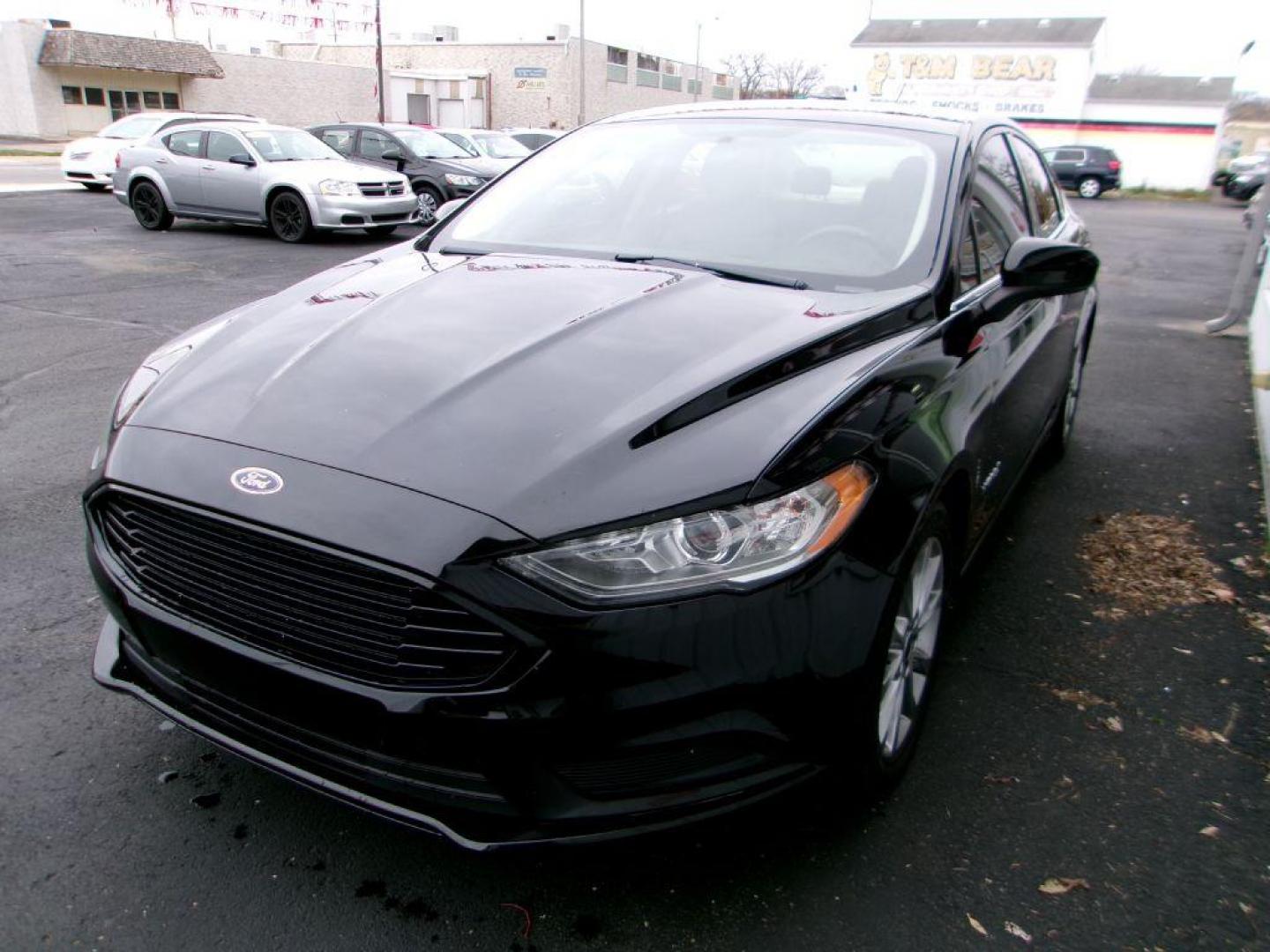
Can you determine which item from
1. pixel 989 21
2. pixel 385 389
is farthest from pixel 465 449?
pixel 989 21

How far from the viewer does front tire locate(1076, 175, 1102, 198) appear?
35.9 m

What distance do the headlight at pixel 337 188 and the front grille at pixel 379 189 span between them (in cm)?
11

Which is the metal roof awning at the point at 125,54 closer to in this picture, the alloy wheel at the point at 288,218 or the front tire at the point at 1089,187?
the alloy wheel at the point at 288,218

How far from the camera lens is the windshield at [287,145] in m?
13.8

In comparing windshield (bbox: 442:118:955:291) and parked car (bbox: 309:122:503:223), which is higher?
windshield (bbox: 442:118:955:291)

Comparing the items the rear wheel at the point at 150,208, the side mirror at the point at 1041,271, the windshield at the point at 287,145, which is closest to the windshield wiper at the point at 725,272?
the side mirror at the point at 1041,271

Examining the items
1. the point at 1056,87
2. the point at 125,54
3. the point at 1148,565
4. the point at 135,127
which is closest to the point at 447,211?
the point at 1148,565

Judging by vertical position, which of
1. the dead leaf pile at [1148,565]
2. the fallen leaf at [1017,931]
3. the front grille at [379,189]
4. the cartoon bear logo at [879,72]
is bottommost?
the dead leaf pile at [1148,565]

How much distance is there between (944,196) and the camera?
10.4 ft

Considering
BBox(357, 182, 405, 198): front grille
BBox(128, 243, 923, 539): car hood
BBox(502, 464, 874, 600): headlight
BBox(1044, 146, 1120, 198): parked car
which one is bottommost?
BBox(1044, 146, 1120, 198): parked car

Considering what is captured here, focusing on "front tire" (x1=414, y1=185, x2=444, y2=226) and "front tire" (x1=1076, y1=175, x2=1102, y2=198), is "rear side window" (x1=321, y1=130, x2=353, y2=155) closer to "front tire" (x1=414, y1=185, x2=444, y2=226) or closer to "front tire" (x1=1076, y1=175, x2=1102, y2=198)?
"front tire" (x1=414, y1=185, x2=444, y2=226)

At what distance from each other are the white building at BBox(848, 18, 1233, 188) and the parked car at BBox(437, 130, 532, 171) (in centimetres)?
3698

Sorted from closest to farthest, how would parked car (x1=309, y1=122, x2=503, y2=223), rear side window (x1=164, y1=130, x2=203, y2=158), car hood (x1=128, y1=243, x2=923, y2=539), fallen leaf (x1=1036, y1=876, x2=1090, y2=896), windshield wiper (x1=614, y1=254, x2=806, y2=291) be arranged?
car hood (x1=128, y1=243, x2=923, y2=539)
fallen leaf (x1=1036, y1=876, x2=1090, y2=896)
windshield wiper (x1=614, y1=254, x2=806, y2=291)
rear side window (x1=164, y1=130, x2=203, y2=158)
parked car (x1=309, y1=122, x2=503, y2=223)

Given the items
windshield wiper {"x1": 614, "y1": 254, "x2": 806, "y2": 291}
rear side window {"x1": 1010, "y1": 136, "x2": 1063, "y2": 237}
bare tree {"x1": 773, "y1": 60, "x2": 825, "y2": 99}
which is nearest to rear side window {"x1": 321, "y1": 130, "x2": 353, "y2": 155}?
rear side window {"x1": 1010, "y1": 136, "x2": 1063, "y2": 237}
